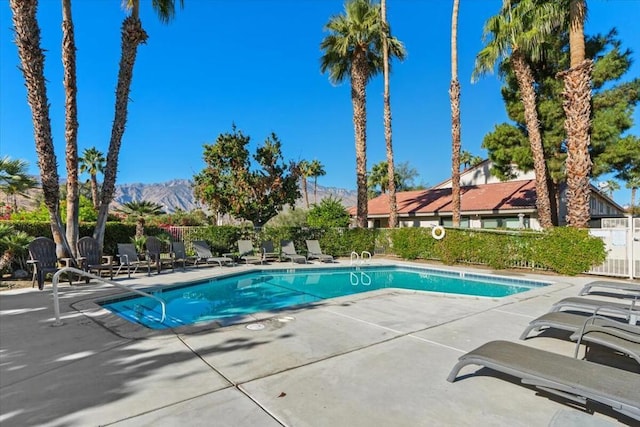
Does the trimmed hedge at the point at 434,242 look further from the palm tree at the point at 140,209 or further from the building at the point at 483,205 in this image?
the palm tree at the point at 140,209

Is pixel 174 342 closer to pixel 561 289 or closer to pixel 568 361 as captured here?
pixel 568 361

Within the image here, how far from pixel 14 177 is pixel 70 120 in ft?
7.70

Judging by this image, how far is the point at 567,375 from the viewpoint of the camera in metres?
2.79

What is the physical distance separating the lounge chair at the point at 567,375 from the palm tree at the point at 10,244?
38.3ft

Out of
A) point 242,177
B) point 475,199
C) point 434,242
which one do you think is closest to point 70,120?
point 242,177

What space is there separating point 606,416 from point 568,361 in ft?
1.48

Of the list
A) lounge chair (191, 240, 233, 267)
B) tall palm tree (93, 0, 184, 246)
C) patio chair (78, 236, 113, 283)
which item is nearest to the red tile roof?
lounge chair (191, 240, 233, 267)

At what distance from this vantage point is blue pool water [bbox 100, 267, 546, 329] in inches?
293

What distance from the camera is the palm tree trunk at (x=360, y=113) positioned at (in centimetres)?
1870

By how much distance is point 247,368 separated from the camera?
3.77m

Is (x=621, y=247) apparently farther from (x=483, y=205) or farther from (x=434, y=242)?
(x=483, y=205)

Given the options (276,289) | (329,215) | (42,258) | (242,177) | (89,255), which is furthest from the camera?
(242,177)

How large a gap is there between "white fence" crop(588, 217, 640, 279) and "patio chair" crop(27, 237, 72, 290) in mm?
15805

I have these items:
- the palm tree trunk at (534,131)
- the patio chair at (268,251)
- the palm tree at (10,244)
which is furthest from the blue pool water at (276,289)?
the palm tree trunk at (534,131)
